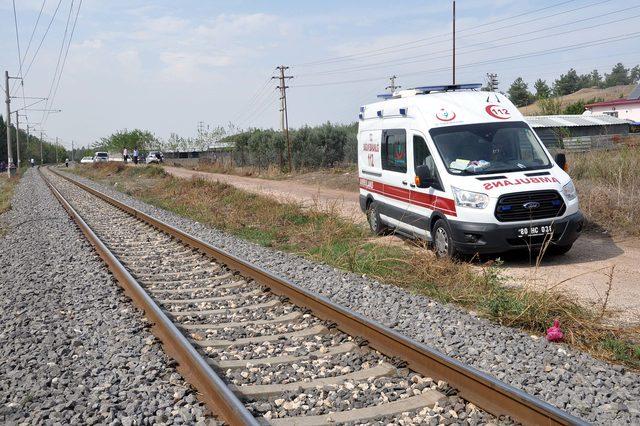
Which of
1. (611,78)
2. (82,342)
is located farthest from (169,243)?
(611,78)

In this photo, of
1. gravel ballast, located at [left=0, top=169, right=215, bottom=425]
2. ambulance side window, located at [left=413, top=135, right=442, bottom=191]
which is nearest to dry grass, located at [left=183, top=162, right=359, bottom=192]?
ambulance side window, located at [left=413, top=135, right=442, bottom=191]

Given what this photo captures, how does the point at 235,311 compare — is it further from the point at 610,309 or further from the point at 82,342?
the point at 610,309

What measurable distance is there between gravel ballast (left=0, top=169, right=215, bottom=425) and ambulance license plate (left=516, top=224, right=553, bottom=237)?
5.33 meters

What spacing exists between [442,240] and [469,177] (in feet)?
3.43

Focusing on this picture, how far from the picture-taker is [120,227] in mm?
15977

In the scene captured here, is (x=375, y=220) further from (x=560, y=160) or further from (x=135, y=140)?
(x=135, y=140)

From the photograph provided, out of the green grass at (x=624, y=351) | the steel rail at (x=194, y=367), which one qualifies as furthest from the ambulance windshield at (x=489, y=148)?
the steel rail at (x=194, y=367)

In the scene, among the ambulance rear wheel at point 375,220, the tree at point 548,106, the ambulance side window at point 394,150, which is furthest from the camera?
the tree at point 548,106

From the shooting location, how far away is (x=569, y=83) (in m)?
147

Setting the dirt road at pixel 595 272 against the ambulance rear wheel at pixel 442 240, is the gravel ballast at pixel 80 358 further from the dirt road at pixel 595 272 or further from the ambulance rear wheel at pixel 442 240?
the ambulance rear wheel at pixel 442 240

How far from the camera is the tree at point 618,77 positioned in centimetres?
15362

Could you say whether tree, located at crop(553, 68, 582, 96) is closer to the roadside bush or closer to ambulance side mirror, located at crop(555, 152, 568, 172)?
the roadside bush

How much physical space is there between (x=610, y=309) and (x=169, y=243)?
833 cm

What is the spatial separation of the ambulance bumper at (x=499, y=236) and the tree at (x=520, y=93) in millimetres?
119460
